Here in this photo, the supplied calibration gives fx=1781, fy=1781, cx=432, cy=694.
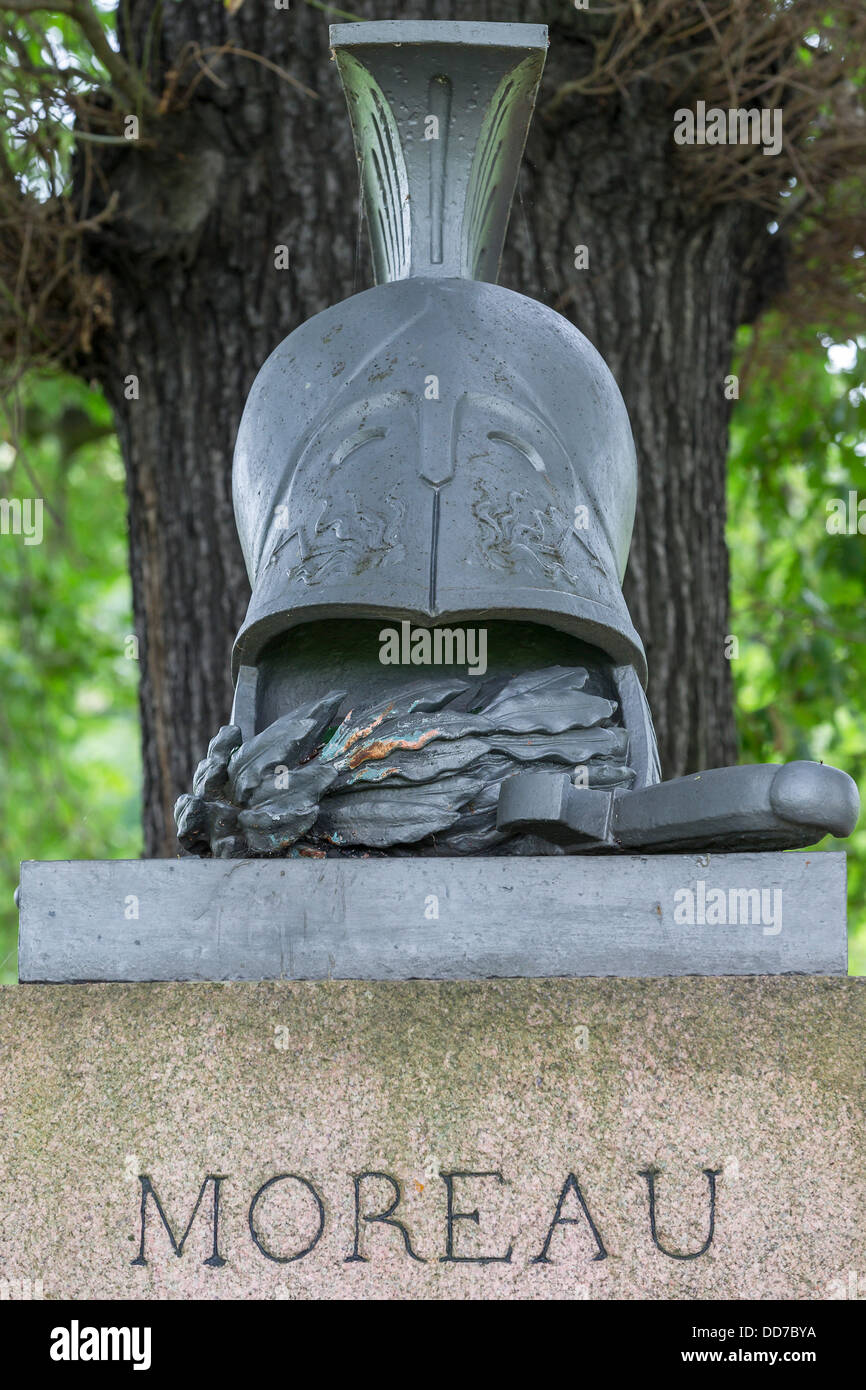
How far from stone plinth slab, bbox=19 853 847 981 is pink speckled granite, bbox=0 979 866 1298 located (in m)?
0.08

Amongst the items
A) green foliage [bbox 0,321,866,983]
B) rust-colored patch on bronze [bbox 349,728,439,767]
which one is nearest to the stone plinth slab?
rust-colored patch on bronze [bbox 349,728,439,767]

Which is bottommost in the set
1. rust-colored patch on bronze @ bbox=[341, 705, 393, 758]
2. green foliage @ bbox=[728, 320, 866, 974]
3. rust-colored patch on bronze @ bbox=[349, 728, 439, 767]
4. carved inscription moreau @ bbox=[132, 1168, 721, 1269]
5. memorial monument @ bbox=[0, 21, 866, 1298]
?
carved inscription moreau @ bbox=[132, 1168, 721, 1269]

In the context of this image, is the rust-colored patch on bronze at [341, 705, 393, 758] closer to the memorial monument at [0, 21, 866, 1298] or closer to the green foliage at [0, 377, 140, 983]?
the memorial monument at [0, 21, 866, 1298]

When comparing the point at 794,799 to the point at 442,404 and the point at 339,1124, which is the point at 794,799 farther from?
the point at 442,404

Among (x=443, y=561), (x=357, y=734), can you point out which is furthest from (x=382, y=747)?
(x=443, y=561)

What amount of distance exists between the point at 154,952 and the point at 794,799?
1053 millimetres

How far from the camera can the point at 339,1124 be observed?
8.95 ft

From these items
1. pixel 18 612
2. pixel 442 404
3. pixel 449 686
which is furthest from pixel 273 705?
pixel 18 612

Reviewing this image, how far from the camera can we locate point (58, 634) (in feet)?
29.7

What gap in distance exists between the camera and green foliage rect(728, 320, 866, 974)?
23.1 feet

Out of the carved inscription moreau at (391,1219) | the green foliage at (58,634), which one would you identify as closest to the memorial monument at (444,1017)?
the carved inscription moreau at (391,1219)

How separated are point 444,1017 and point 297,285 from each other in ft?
10.7

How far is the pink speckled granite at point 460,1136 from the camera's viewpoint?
267cm

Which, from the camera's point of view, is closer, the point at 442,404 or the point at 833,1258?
the point at 833,1258
